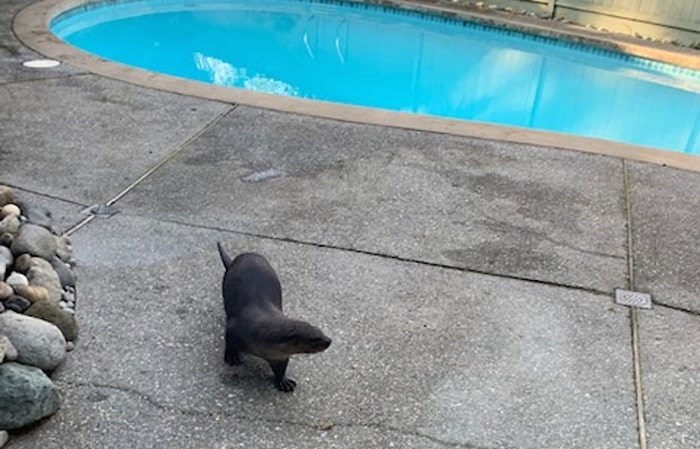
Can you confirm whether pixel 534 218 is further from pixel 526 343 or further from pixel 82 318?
pixel 82 318

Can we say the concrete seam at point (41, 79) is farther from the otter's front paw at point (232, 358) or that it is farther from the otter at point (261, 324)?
the otter's front paw at point (232, 358)

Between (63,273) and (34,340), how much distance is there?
635 mm

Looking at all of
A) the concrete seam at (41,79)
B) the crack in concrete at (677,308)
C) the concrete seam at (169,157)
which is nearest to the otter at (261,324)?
the concrete seam at (169,157)

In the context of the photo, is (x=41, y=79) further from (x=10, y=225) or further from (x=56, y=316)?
(x=56, y=316)

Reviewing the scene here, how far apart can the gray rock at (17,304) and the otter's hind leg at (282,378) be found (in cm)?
94

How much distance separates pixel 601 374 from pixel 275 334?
135cm

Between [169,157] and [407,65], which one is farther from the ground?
[169,157]

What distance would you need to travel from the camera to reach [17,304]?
257 cm

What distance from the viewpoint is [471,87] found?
8.84 meters

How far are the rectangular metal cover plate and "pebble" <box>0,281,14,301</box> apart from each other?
2628 mm

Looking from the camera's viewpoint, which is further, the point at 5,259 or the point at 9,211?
the point at 9,211

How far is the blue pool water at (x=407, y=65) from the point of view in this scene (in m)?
8.16

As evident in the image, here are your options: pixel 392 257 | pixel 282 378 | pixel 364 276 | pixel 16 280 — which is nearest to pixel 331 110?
pixel 392 257

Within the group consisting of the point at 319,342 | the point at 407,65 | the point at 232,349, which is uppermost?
the point at 319,342
